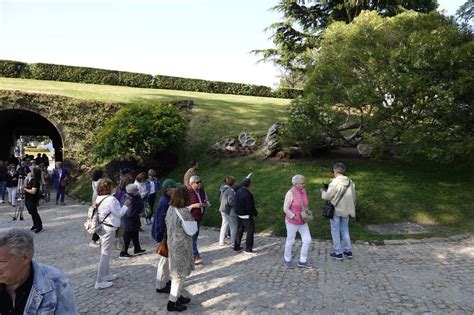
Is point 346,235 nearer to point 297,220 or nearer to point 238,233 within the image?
point 297,220

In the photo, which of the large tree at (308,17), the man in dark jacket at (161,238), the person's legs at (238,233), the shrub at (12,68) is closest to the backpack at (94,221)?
the man in dark jacket at (161,238)

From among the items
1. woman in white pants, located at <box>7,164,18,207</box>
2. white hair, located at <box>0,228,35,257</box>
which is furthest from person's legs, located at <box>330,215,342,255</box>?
woman in white pants, located at <box>7,164,18,207</box>

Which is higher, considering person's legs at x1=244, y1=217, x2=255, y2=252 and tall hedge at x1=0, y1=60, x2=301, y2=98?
tall hedge at x1=0, y1=60, x2=301, y2=98

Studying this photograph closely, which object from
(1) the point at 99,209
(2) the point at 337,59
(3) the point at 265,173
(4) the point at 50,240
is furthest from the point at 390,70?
(4) the point at 50,240

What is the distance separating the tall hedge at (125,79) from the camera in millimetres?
25312

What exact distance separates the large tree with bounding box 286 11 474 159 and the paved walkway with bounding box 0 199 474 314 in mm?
3708

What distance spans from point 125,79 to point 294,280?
24760 mm

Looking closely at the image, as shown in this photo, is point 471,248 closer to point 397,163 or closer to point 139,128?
point 397,163

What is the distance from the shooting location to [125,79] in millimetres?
27062

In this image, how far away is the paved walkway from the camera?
5070mm

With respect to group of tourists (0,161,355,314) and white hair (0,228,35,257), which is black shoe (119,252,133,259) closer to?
group of tourists (0,161,355,314)

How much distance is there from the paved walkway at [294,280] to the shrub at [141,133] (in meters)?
5.67

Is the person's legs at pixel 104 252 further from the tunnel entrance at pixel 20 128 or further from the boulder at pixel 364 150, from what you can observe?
the tunnel entrance at pixel 20 128

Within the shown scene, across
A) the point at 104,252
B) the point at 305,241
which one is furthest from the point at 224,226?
the point at 104,252
